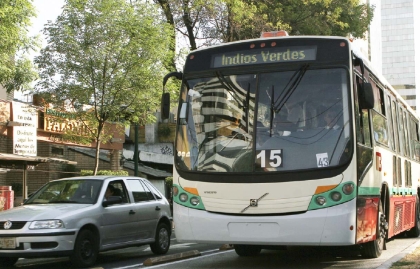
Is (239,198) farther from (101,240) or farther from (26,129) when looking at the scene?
(26,129)

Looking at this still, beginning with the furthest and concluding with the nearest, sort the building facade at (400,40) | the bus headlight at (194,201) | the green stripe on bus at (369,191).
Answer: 1. the building facade at (400,40)
2. the bus headlight at (194,201)
3. the green stripe on bus at (369,191)

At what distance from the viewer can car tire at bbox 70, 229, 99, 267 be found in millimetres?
11914

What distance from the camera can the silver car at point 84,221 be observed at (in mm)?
11555

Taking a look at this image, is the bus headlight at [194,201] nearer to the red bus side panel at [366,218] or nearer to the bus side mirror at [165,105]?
the bus side mirror at [165,105]

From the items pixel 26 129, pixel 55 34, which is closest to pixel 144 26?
pixel 55 34

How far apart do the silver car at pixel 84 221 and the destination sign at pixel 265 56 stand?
3.54m

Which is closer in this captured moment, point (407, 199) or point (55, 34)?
point (407, 199)

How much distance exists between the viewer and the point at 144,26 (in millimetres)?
23062

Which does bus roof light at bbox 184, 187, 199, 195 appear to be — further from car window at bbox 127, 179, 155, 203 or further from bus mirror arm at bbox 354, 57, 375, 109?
car window at bbox 127, 179, 155, 203

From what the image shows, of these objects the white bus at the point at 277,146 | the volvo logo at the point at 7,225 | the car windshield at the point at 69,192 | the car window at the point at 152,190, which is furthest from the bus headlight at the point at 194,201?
the car window at the point at 152,190

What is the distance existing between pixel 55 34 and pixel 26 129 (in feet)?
16.8

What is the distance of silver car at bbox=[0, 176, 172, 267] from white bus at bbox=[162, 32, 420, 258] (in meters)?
2.21

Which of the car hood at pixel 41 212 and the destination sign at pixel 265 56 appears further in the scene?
the car hood at pixel 41 212

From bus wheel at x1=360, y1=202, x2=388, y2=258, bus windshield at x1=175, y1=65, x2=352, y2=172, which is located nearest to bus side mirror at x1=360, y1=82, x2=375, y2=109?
bus windshield at x1=175, y1=65, x2=352, y2=172
